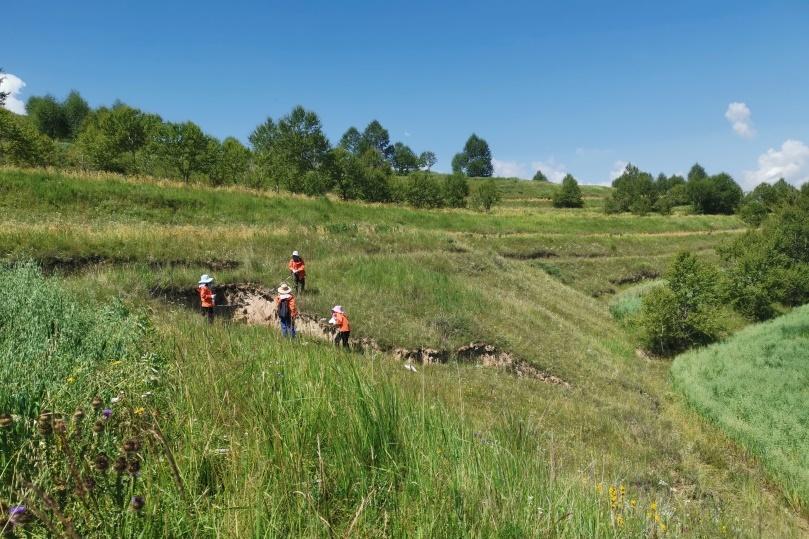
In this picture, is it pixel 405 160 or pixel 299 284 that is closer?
pixel 299 284

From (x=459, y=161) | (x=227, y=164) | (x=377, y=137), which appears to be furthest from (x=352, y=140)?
(x=227, y=164)

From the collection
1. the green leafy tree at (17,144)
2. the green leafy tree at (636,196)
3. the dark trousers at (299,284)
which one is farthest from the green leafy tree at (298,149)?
the green leafy tree at (636,196)

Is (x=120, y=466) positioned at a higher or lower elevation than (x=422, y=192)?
lower

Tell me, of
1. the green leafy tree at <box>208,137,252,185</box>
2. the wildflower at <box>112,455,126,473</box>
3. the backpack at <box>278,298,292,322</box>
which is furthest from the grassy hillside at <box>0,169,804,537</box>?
the green leafy tree at <box>208,137,252,185</box>

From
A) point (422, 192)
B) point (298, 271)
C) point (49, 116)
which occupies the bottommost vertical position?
point (298, 271)

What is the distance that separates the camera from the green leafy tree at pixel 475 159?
177 m

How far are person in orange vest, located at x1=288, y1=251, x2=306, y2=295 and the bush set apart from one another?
20.3 m

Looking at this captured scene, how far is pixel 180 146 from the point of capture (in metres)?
48.0

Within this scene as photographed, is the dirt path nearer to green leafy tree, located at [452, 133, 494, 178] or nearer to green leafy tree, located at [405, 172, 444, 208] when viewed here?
green leafy tree, located at [405, 172, 444, 208]

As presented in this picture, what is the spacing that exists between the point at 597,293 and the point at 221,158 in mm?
46232

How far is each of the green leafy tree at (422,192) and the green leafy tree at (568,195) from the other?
4252 centimetres

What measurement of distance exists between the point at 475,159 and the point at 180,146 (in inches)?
5647

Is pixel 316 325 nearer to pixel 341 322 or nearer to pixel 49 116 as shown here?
pixel 341 322

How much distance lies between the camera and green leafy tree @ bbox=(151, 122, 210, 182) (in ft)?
156
